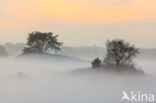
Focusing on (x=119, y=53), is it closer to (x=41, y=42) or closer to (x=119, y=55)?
(x=119, y=55)

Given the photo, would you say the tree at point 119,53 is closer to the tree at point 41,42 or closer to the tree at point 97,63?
the tree at point 97,63

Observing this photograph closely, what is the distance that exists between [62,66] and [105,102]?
124ft

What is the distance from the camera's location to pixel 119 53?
5066 centimetres

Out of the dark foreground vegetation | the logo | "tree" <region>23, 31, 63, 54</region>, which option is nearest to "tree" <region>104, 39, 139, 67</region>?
the dark foreground vegetation

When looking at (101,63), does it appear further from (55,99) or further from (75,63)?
(75,63)

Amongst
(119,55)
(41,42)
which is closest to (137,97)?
(119,55)

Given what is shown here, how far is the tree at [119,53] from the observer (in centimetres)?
5025

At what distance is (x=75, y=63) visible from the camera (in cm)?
7444

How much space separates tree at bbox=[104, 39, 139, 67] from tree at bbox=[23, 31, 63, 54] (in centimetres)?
3895

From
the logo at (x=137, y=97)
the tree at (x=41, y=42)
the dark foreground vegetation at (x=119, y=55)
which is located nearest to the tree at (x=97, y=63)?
the dark foreground vegetation at (x=119, y=55)

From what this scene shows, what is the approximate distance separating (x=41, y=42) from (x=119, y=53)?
40839mm

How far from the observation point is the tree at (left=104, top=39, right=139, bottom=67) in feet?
165

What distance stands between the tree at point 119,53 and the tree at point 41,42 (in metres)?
39.0

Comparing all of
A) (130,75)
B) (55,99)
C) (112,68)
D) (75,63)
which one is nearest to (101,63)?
(112,68)
